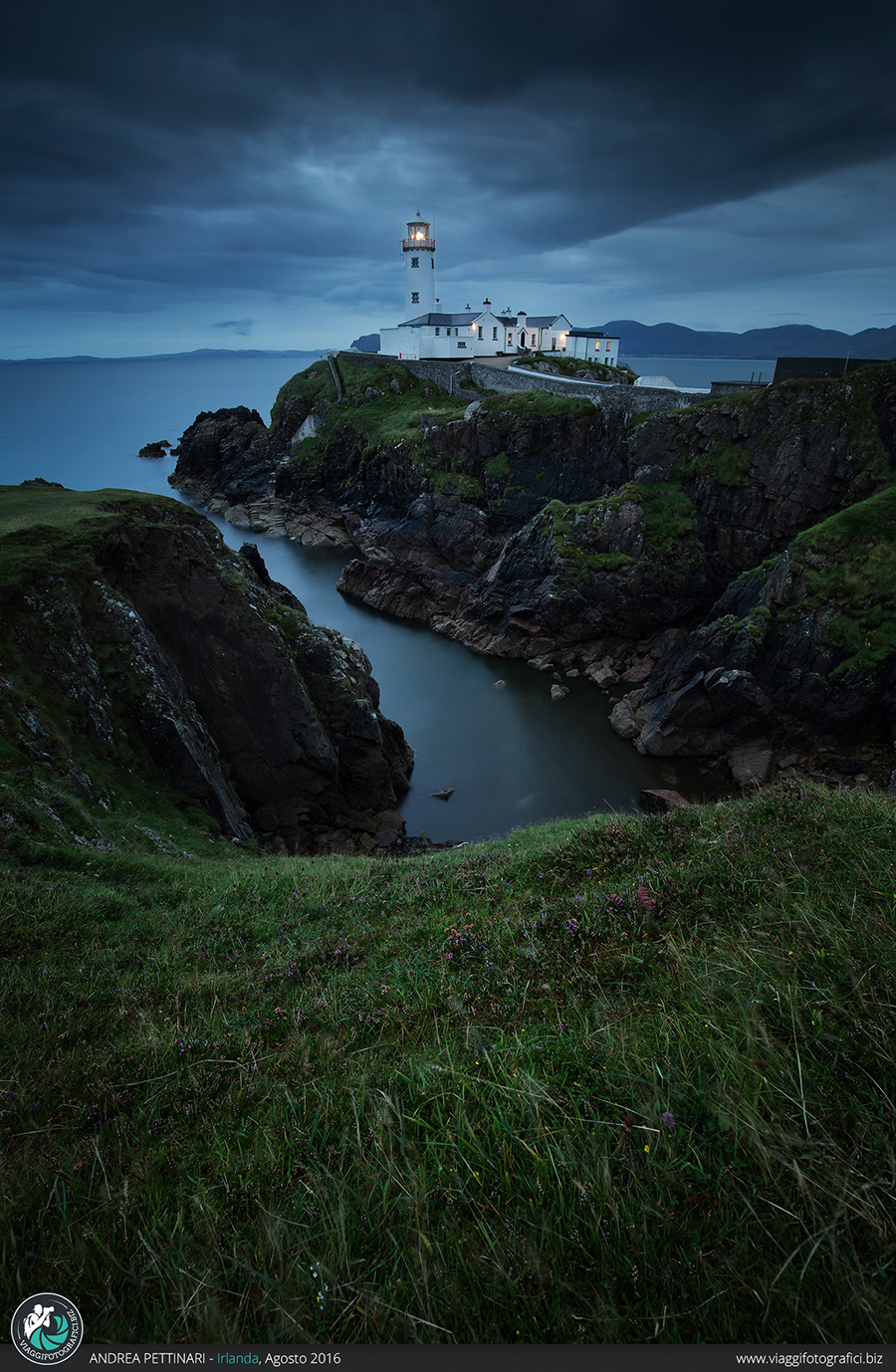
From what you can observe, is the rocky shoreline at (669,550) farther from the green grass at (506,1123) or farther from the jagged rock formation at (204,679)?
the green grass at (506,1123)

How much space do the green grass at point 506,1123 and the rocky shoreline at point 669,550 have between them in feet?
65.8

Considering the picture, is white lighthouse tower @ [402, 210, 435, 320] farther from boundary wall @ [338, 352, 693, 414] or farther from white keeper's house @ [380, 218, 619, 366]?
boundary wall @ [338, 352, 693, 414]

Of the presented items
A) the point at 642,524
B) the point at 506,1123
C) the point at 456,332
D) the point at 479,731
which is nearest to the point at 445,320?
the point at 456,332

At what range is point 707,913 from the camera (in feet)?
16.1

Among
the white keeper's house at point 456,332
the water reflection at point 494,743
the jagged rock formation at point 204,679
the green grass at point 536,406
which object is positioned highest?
the white keeper's house at point 456,332

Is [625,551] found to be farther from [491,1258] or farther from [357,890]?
[491,1258]

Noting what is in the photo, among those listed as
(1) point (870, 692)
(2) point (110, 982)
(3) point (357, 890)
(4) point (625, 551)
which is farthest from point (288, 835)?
(4) point (625, 551)

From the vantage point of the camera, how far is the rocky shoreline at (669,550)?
78.3 feet

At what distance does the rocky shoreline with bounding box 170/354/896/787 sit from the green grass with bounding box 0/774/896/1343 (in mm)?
20068

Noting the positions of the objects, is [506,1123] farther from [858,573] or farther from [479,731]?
[858,573]

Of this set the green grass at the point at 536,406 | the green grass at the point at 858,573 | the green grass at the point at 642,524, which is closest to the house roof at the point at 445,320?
the green grass at the point at 536,406

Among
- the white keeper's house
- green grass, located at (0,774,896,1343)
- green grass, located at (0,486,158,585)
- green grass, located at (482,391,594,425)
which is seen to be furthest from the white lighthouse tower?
green grass, located at (0,774,896,1343)

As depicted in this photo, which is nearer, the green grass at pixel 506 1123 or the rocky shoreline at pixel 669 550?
the green grass at pixel 506 1123

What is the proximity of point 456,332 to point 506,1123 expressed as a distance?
77.4 metres
